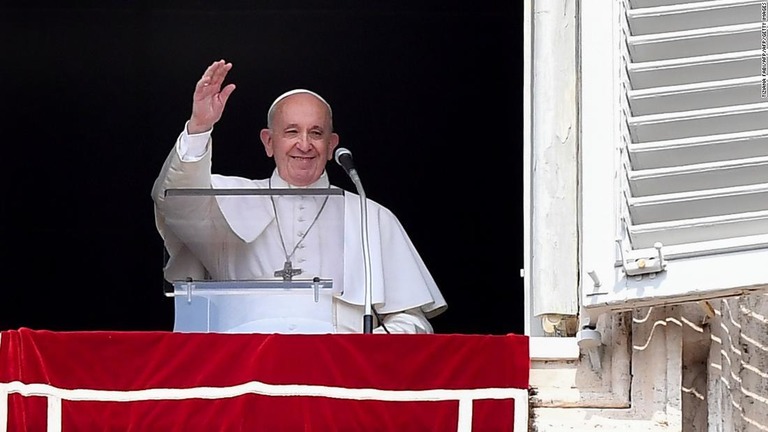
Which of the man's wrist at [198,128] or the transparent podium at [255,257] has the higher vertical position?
the man's wrist at [198,128]

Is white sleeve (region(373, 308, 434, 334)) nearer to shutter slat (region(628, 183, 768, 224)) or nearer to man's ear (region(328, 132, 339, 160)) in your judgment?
man's ear (region(328, 132, 339, 160))

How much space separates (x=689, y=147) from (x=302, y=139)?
1550mm

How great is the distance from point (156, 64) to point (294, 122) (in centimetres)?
175

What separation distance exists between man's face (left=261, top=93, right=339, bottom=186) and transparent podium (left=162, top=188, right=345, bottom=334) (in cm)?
32

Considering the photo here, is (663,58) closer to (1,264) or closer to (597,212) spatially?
(597,212)

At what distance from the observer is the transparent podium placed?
16.7 feet

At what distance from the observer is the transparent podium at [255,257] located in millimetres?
5102

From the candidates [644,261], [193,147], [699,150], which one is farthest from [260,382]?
[699,150]

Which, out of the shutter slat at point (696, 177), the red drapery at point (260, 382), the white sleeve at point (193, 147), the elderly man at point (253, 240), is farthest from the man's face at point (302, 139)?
the shutter slat at point (696, 177)

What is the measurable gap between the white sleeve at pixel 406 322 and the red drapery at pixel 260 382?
0.80 metres

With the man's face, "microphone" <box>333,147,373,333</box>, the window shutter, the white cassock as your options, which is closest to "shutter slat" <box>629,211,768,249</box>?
the window shutter

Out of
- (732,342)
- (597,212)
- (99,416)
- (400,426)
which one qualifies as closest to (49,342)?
(99,416)

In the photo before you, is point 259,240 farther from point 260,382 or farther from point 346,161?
point 260,382

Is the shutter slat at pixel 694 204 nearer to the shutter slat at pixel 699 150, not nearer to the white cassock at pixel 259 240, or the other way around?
the shutter slat at pixel 699 150
